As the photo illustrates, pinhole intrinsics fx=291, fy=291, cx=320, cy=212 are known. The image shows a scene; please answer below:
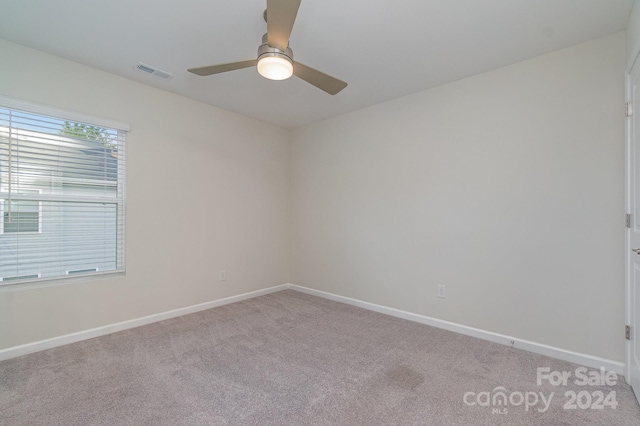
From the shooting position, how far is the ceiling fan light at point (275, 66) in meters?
1.81

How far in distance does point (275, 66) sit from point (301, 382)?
2.16 m

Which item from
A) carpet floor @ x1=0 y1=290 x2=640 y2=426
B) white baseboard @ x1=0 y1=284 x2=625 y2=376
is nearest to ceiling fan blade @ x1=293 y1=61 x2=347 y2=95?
carpet floor @ x1=0 y1=290 x2=640 y2=426

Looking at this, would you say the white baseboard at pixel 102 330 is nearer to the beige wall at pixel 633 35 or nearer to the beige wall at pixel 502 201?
the beige wall at pixel 502 201

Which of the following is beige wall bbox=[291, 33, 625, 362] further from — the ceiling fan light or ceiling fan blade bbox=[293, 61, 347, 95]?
the ceiling fan light

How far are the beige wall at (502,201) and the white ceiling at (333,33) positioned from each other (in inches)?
13.1

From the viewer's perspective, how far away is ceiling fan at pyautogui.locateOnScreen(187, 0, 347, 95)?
151 centimetres

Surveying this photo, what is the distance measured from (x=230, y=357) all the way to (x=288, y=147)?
10.7ft

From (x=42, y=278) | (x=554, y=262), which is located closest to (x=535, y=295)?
(x=554, y=262)

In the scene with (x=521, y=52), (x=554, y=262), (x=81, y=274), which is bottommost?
(x=81, y=274)

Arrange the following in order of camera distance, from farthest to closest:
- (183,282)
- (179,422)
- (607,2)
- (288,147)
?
(288,147), (183,282), (607,2), (179,422)

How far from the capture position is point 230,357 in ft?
8.02

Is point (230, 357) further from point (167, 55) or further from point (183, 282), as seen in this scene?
point (167, 55)

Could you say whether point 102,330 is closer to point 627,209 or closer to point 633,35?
point 627,209

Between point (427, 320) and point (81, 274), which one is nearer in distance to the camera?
point (81, 274)
